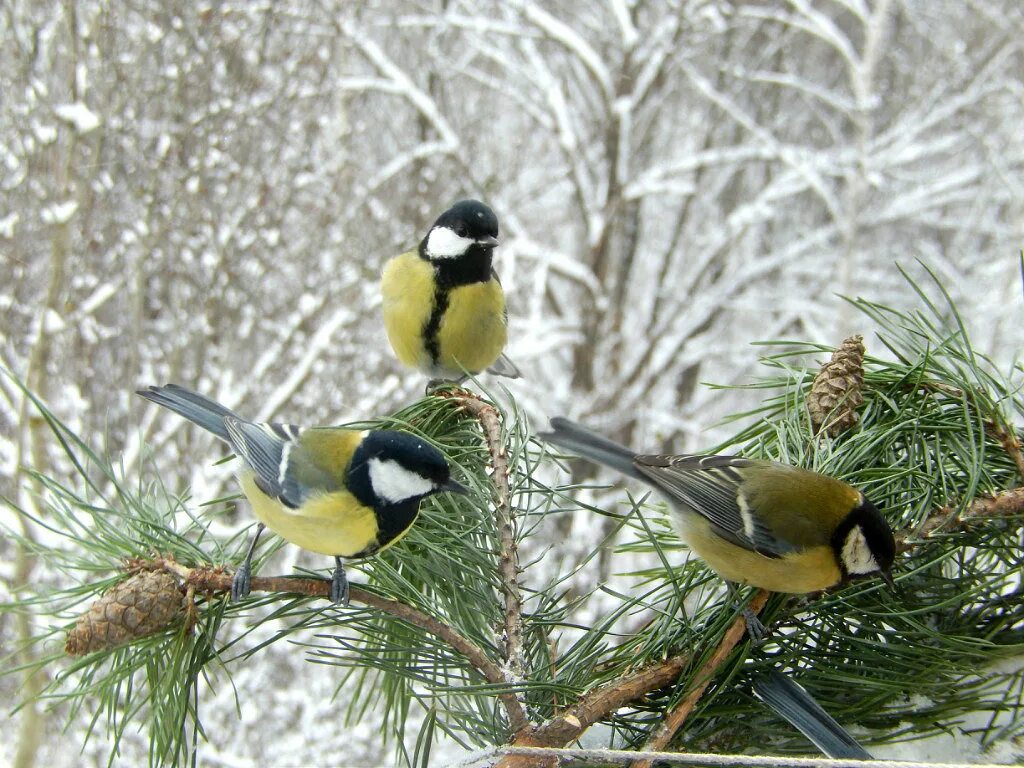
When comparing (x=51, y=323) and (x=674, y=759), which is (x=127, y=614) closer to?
(x=674, y=759)

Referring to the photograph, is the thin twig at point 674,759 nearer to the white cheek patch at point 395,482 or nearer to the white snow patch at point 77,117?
the white cheek patch at point 395,482

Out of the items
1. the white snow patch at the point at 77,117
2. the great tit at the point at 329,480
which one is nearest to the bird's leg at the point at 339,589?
the great tit at the point at 329,480

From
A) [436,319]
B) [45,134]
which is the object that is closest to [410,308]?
[436,319]

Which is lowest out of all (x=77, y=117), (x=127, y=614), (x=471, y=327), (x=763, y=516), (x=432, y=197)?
(x=127, y=614)

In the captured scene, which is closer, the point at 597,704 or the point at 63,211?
the point at 597,704

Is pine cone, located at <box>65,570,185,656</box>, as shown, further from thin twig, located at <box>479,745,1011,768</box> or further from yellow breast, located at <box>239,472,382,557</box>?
thin twig, located at <box>479,745,1011,768</box>

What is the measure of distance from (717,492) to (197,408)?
28.3 inches

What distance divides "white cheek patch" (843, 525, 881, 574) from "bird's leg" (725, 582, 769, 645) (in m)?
0.11

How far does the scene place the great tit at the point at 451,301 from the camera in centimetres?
171

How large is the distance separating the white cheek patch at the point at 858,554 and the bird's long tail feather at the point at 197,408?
2.60ft

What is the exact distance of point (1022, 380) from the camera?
36.6 inches

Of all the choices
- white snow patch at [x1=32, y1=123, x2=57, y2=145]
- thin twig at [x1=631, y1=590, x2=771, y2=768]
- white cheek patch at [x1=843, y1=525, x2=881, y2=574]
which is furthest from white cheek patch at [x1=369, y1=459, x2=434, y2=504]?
white snow patch at [x1=32, y1=123, x2=57, y2=145]

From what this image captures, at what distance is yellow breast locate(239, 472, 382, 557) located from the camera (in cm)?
89

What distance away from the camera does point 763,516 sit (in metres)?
1.03
